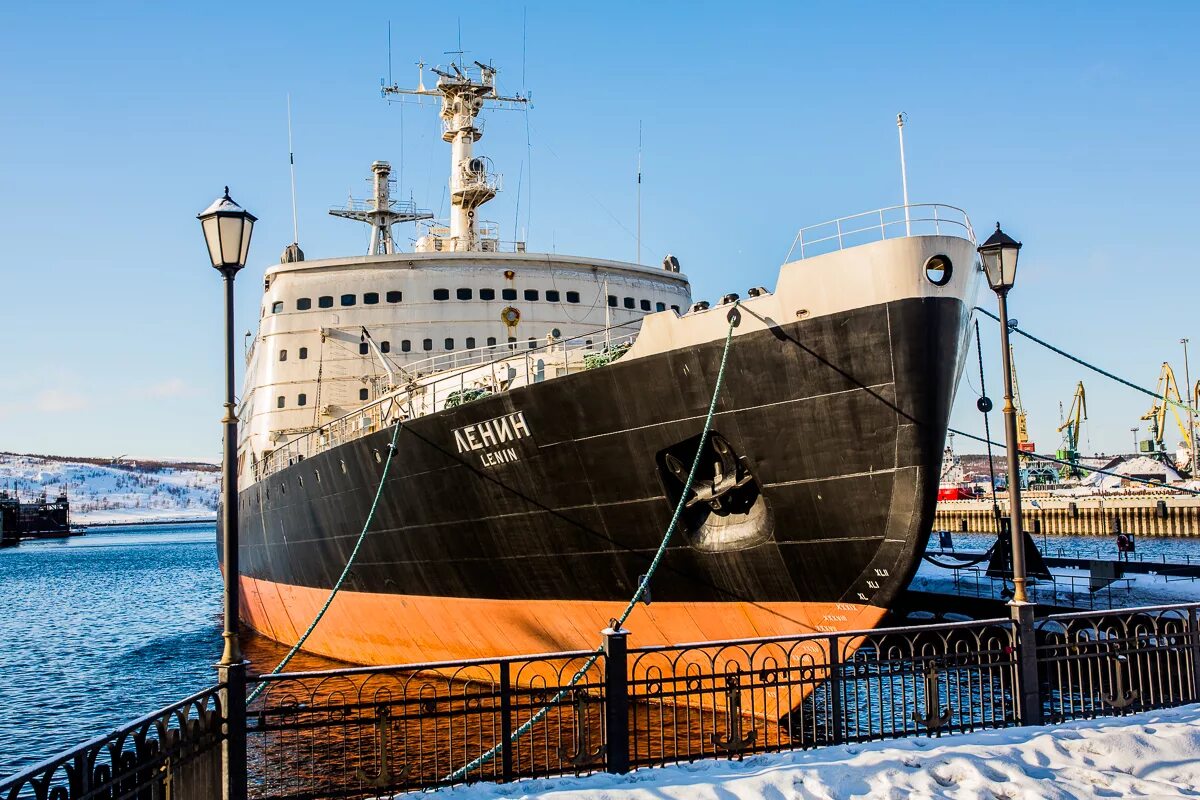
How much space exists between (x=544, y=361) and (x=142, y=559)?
8610 centimetres

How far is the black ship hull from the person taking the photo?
1052 cm

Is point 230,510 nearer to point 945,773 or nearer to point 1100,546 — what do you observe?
point 945,773

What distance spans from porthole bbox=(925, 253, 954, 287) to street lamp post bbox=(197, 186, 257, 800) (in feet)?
23.3

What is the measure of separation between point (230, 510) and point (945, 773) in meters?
5.66

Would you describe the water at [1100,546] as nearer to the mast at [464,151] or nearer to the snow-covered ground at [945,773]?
the mast at [464,151]

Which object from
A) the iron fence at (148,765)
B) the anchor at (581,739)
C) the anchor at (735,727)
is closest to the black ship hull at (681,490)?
the anchor at (735,727)

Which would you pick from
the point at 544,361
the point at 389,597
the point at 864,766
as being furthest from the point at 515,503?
the point at 864,766

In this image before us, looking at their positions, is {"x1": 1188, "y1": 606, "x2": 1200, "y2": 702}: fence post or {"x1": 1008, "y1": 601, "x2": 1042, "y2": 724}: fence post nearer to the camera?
{"x1": 1008, "y1": 601, "x2": 1042, "y2": 724}: fence post

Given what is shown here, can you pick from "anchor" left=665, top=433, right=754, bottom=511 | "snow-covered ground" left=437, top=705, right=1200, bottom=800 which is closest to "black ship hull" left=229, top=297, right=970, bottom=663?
"anchor" left=665, top=433, right=754, bottom=511

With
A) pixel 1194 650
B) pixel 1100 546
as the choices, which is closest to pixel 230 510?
pixel 1194 650

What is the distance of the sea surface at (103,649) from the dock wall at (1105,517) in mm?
1092

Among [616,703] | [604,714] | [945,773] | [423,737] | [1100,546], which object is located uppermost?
[616,703]

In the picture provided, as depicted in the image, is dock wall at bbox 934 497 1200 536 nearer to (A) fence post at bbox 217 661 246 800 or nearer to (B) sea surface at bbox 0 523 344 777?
(B) sea surface at bbox 0 523 344 777

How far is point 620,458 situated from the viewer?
12359 mm
